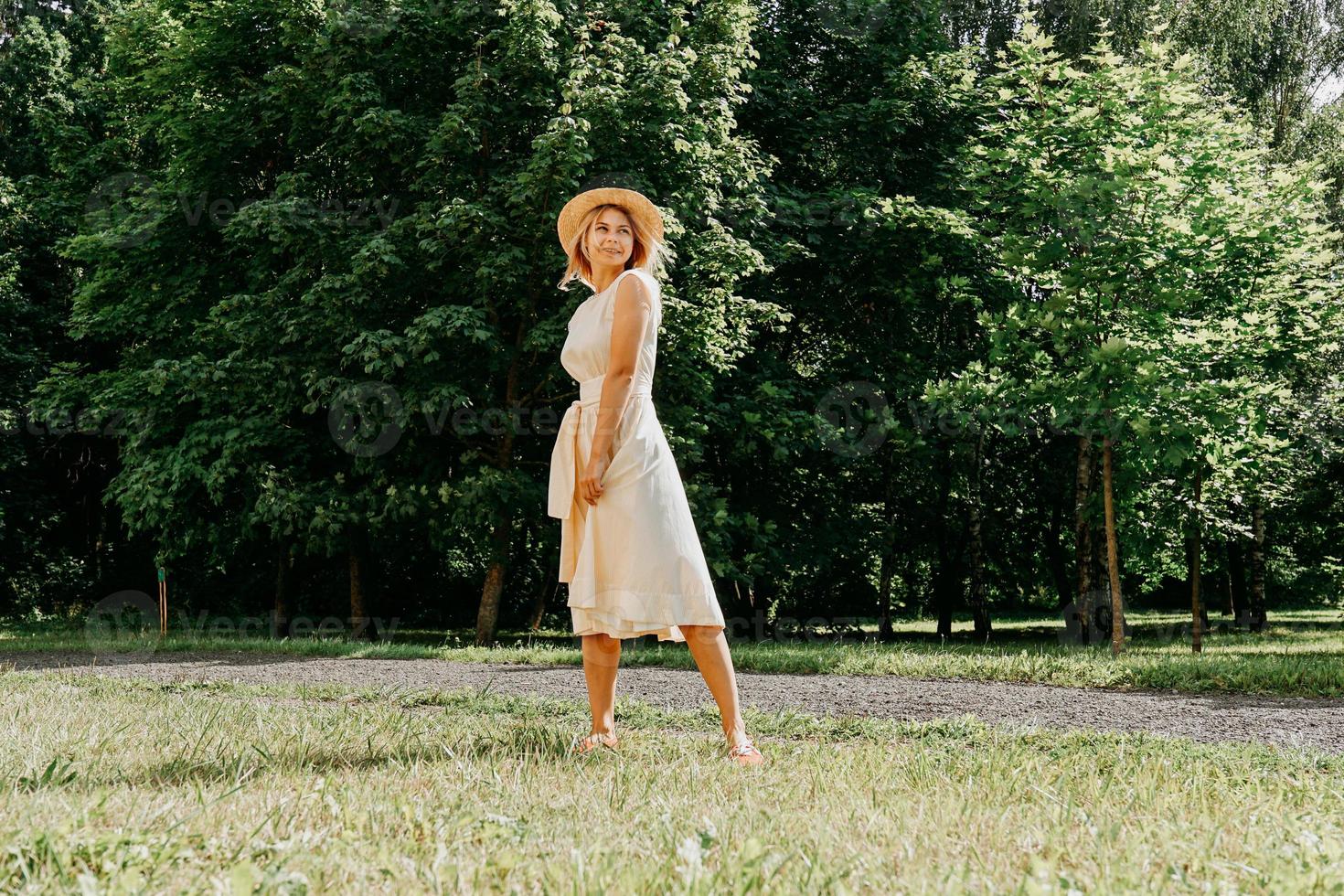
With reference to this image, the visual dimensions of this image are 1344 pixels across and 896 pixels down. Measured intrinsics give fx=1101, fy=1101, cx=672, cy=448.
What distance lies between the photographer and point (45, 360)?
19.8 meters

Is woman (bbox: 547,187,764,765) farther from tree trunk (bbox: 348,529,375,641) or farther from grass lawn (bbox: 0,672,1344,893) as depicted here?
tree trunk (bbox: 348,529,375,641)

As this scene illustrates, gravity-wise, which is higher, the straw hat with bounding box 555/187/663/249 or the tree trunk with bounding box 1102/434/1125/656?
the straw hat with bounding box 555/187/663/249

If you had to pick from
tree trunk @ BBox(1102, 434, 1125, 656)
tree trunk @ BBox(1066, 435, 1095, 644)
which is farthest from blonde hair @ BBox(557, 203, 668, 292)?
tree trunk @ BBox(1066, 435, 1095, 644)

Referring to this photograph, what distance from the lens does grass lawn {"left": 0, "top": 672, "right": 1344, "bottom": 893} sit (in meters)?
2.36

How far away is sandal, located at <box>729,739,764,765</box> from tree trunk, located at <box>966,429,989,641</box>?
14727mm

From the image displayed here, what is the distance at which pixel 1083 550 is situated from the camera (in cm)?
1705

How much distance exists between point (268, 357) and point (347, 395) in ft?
5.55

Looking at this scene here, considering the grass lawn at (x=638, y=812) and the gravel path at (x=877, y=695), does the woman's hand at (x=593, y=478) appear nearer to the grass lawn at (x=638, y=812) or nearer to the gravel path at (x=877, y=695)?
the grass lawn at (x=638, y=812)

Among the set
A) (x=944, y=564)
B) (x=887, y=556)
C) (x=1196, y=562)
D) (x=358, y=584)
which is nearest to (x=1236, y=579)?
(x=944, y=564)

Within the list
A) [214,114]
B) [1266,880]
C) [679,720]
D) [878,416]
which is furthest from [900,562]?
[1266,880]

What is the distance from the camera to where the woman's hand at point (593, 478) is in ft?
14.0

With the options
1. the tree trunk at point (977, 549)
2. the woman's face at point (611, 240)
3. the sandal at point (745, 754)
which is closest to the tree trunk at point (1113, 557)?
the tree trunk at point (977, 549)

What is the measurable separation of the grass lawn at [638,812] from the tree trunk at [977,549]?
538 inches

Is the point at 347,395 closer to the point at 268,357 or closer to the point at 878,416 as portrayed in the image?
the point at 268,357
